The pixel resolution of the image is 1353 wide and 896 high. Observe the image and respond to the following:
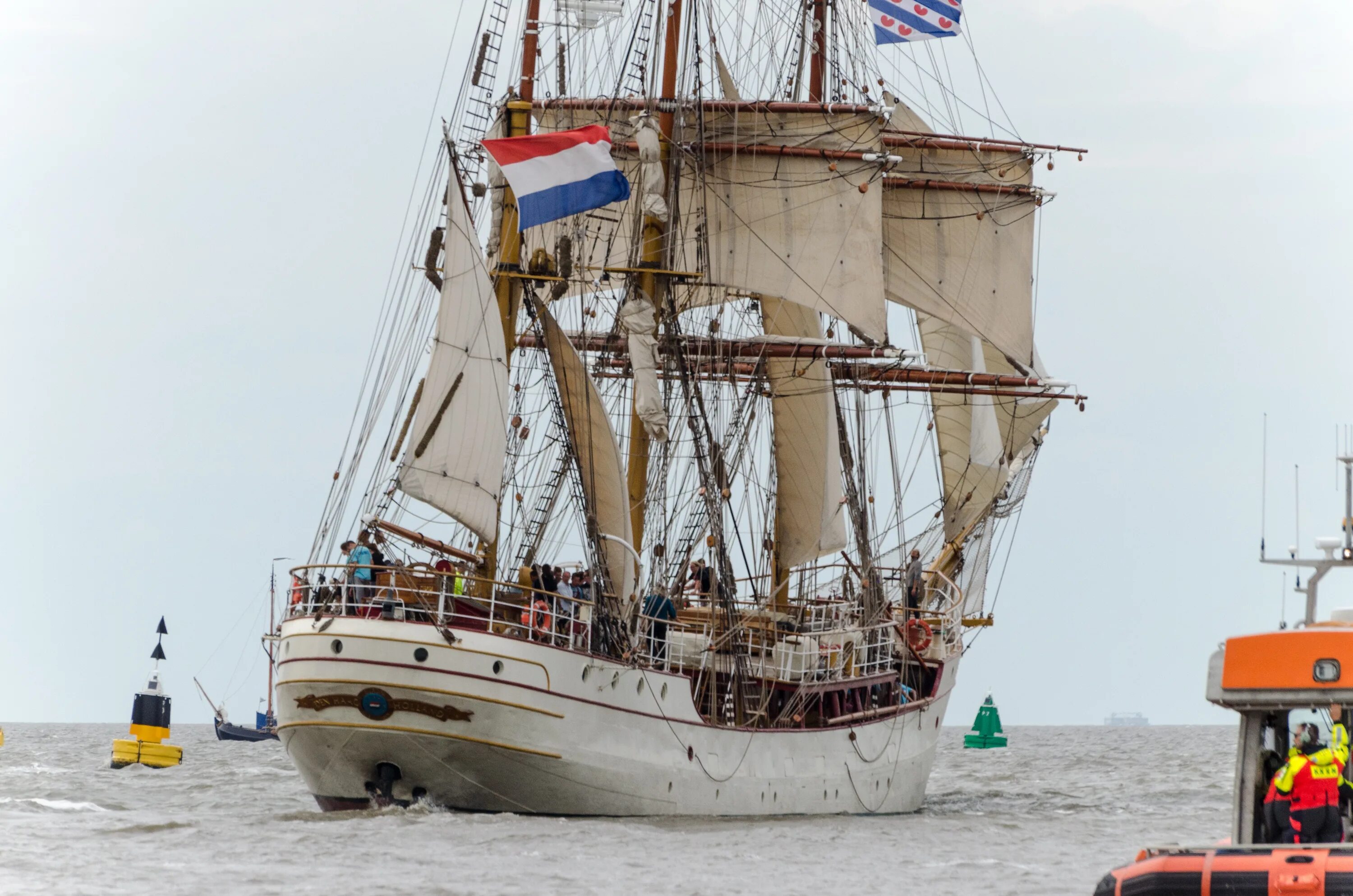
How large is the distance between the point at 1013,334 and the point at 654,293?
17.6 m

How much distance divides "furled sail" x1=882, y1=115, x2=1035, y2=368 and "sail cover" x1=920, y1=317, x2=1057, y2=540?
4.54 ft

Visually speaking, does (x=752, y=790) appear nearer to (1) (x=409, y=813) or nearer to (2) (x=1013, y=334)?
(1) (x=409, y=813)

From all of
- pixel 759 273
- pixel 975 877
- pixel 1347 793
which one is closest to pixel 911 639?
pixel 759 273

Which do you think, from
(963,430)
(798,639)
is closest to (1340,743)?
(798,639)

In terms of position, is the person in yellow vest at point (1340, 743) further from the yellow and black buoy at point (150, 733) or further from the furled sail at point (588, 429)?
the yellow and black buoy at point (150, 733)

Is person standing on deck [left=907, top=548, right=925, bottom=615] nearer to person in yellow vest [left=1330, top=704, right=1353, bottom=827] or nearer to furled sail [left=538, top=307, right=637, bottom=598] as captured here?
furled sail [left=538, top=307, right=637, bottom=598]

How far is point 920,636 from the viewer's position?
160 ft

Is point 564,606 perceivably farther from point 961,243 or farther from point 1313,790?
point 961,243

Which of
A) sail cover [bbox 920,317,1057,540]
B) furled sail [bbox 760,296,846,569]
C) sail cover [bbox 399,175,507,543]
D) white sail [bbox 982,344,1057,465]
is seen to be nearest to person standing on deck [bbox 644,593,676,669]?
sail cover [bbox 399,175,507,543]

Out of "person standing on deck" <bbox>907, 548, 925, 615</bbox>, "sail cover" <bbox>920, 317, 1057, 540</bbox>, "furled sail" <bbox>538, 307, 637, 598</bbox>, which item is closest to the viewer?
"furled sail" <bbox>538, 307, 637, 598</bbox>

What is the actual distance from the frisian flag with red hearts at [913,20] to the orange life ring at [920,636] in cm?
1650

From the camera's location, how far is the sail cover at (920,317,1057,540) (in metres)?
59.0

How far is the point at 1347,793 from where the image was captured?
1806 centimetres

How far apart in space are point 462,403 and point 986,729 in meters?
74.3
